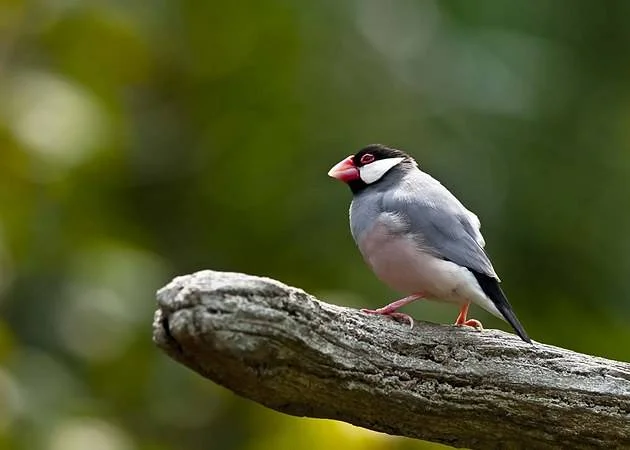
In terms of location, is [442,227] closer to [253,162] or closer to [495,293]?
[495,293]

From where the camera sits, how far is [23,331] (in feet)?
14.1

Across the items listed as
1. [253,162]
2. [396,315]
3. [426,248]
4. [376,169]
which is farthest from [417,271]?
[253,162]

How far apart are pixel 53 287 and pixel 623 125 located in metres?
2.68

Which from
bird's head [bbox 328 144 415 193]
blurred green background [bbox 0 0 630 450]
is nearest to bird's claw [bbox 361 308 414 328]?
bird's head [bbox 328 144 415 193]

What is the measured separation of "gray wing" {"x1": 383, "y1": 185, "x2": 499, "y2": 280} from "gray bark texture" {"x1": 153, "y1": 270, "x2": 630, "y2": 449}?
0.22 metres

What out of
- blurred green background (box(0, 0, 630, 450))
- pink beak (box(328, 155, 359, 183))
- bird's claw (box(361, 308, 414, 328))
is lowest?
bird's claw (box(361, 308, 414, 328))

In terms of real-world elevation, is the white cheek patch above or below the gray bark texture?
above

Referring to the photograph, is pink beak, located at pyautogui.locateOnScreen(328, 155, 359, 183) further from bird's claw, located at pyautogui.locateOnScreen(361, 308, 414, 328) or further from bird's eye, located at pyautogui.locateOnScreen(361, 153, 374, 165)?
bird's claw, located at pyautogui.locateOnScreen(361, 308, 414, 328)

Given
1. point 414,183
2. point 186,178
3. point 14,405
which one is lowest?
point 14,405

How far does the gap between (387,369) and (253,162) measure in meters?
2.68

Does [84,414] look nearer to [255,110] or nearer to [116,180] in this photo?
[116,180]

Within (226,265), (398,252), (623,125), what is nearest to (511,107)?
(623,125)

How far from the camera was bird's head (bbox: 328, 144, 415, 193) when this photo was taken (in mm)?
3033

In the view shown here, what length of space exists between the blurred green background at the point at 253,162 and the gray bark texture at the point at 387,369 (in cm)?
145
